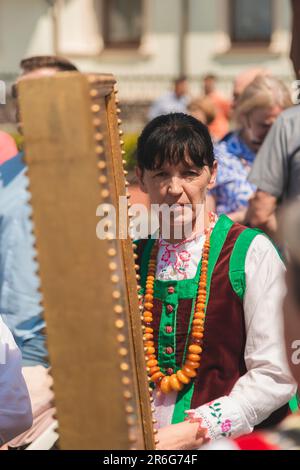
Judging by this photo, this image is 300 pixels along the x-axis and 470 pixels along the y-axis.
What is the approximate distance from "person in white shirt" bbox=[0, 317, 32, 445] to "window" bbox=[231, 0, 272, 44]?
2256 centimetres

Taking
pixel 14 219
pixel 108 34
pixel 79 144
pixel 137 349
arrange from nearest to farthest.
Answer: pixel 79 144 < pixel 137 349 < pixel 14 219 < pixel 108 34

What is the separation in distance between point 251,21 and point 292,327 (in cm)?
2407

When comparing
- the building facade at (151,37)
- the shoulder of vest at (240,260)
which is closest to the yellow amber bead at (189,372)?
the shoulder of vest at (240,260)

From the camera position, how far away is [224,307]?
100 inches

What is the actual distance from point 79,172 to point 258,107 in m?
3.75

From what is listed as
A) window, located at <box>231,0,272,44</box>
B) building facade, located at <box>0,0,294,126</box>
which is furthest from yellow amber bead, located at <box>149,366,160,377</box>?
window, located at <box>231,0,272,44</box>

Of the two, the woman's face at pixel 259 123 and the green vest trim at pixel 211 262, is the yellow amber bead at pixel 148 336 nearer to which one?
the green vest trim at pixel 211 262

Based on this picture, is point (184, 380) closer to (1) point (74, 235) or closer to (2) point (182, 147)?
(2) point (182, 147)

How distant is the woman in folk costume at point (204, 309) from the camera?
243 cm

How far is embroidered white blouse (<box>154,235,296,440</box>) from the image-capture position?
7.91 feet

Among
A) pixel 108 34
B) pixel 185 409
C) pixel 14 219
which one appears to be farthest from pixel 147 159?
pixel 108 34

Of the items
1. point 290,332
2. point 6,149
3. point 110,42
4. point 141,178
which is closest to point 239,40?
point 110,42

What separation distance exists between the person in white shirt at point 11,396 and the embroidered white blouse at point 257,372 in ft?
1.12

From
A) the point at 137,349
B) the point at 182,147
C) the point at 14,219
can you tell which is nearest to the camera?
the point at 137,349
